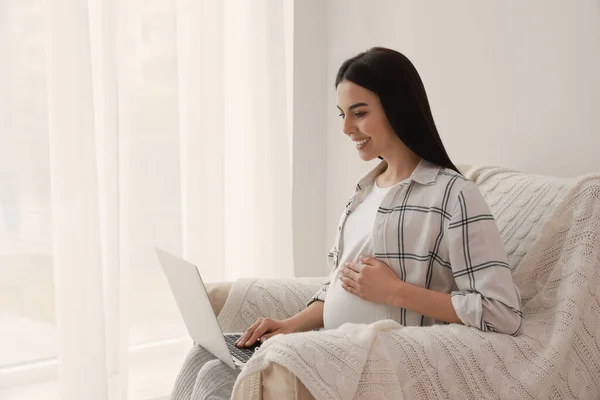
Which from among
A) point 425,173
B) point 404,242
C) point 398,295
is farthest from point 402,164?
point 398,295

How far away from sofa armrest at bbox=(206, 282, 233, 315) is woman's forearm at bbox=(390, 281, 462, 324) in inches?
21.6

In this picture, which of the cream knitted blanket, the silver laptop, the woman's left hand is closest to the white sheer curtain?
the silver laptop

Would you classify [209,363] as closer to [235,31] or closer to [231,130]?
[231,130]

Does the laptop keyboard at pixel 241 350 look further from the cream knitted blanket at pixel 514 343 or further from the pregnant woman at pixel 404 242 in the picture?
the cream knitted blanket at pixel 514 343

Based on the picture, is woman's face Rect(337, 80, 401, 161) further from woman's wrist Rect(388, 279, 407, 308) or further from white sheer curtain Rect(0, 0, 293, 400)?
white sheer curtain Rect(0, 0, 293, 400)

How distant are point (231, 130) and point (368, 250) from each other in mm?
1261

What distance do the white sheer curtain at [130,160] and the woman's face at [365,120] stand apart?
40.3 inches

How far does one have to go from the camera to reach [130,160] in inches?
102

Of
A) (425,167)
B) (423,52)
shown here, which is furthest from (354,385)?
(423,52)

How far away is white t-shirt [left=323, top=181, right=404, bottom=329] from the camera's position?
63.5 inches

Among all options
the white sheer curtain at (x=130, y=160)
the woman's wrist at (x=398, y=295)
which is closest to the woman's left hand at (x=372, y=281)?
the woman's wrist at (x=398, y=295)

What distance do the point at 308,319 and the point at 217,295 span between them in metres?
0.26

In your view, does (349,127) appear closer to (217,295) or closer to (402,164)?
(402,164)

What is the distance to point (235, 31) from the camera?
2791 mm
